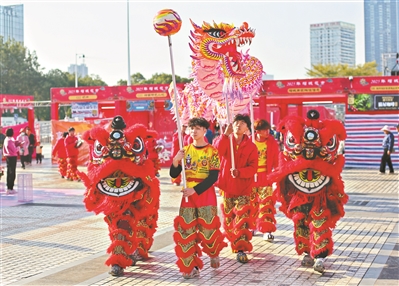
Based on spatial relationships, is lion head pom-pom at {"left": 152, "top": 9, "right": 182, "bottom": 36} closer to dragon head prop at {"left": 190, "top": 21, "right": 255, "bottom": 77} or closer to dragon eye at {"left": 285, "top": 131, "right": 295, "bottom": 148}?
dragon head prop at {"left": 190, "top": 21, "right": 255, "bottom": 77}

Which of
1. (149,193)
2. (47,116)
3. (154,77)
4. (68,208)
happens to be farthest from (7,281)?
(47,116)

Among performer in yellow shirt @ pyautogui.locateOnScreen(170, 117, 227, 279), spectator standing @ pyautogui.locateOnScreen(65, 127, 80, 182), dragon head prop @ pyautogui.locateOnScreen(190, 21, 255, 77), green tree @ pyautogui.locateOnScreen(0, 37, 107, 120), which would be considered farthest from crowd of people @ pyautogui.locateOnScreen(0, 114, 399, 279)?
green tree @ pyautogui.locateOnScreen(0, 37, 107, 120)

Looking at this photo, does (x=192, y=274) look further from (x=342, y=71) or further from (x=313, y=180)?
(x=342, y=71)

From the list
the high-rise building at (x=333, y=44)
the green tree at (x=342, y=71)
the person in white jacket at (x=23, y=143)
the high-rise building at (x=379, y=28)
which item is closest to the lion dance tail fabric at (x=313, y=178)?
the person in white jacket at (x=23, y=143)

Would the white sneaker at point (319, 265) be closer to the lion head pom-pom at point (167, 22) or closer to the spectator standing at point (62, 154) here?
the lion head pom-pom at point (167, 22)

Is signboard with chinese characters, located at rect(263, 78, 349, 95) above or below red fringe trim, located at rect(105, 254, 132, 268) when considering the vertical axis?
above

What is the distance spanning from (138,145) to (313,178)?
6.80 ft

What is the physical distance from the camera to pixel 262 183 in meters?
9.12

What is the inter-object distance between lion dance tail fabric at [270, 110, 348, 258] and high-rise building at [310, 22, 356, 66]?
10404cm

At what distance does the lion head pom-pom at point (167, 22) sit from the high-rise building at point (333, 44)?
104 metres

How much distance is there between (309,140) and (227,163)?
1262 mm

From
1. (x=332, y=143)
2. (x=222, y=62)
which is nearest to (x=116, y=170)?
(x=222, y=62)

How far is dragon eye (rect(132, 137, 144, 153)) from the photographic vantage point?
7270 mm

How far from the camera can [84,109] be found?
2547cm
